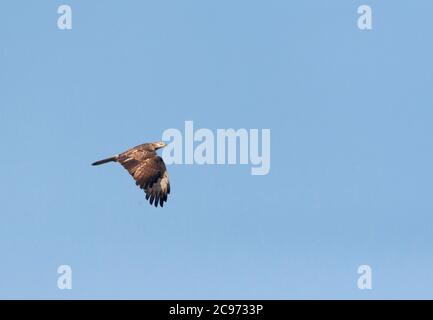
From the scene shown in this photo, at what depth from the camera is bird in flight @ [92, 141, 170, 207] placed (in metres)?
A: 50.7

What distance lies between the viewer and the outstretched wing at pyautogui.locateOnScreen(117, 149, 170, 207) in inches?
1993

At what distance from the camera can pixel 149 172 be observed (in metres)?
51.1

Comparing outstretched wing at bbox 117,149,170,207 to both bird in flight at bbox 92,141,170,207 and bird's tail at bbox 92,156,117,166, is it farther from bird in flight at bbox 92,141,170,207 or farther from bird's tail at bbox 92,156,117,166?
bird's tail at bbox 92,156,117,166

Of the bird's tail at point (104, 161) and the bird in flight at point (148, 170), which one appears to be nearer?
the bird in flight at point (148, 170)

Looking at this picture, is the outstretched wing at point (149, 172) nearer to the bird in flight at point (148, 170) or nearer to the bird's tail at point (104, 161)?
the bird in flight at point (148, 170)

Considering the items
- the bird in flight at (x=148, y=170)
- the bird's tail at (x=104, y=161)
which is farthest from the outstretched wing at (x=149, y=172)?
the bird's tail at (x=104, y=161)

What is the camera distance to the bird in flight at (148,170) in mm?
50650

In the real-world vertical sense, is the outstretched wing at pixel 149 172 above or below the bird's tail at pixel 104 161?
below

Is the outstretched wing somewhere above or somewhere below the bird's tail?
below

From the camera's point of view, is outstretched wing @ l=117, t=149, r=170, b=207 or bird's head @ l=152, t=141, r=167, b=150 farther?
bird's head @ l=152, t=141, r=167, b=150

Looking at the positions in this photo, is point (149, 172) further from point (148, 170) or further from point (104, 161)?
point (104, 161)

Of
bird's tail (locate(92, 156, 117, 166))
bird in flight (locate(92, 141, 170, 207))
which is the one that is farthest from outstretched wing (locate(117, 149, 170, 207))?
bird's tail (locate(92, 156, 117, 166))
